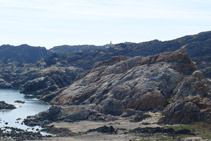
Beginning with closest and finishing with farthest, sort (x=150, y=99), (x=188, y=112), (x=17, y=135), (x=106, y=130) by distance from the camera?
(x=17, y=135) → (x=106, y=130) → (x=188, y=112) → (x=150, y=99)

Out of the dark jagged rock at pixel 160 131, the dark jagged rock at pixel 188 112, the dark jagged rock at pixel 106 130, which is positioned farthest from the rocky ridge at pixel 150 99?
the dark jagged rock at pixel 106 130

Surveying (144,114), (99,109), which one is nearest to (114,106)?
(99,109)

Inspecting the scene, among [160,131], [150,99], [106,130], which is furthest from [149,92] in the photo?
[160,131]

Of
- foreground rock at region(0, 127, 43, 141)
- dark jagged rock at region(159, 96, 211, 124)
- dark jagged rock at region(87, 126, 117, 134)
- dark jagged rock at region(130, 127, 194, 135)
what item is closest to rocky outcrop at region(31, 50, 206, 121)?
dark jagged rock at region(159, 96, 211, 124)

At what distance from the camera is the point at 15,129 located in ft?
494

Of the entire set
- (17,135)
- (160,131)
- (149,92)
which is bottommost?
(160,131)

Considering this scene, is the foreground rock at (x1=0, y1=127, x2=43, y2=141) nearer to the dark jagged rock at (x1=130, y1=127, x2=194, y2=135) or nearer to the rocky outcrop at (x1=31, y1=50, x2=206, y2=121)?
the rocky outcrop at (x1=31, y1=50, x2=206, y2=121)

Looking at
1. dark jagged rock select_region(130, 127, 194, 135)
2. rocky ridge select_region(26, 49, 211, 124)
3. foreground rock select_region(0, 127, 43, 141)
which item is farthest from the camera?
rocky ridge select_region(26, 49, 211, 124)

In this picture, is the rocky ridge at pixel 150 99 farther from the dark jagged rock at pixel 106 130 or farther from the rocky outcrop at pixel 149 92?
the dark jagged rock at pixel 106 130

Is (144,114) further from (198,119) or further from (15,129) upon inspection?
(15,129)

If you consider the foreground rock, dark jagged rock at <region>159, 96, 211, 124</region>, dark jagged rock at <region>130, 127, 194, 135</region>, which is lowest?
dark jagged rock at <region>130, 127, 194, 135</region>

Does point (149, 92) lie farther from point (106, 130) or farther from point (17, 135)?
point (17, 135)

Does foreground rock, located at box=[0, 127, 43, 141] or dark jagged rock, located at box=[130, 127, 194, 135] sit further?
dark jagged rock, located at box=[130, 127, 194, 135]

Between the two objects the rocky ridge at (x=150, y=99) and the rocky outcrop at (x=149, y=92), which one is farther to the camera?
the rocky outcrop at (x=149, y=92)
